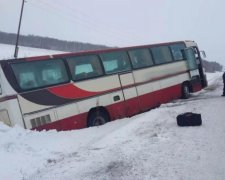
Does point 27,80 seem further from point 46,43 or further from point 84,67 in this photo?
point 46,43

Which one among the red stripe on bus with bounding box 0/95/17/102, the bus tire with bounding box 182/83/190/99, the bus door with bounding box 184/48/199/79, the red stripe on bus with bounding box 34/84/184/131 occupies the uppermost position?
the red stripe on bus with bounding box 0/95/17/102

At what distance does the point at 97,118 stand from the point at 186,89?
337 inches

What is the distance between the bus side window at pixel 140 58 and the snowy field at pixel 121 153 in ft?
16.5

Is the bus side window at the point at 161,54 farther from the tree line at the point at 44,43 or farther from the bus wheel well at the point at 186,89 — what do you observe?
the tree line at the point at 44,43

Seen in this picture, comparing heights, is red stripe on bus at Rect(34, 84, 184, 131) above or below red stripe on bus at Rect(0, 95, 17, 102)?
below

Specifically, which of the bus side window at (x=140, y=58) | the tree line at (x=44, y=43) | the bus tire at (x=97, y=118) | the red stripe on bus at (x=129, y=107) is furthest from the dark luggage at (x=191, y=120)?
the tree line at (x=44, y=43)

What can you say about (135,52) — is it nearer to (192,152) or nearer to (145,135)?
(145,135)

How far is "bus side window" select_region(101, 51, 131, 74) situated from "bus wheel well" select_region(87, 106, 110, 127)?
1515 mm

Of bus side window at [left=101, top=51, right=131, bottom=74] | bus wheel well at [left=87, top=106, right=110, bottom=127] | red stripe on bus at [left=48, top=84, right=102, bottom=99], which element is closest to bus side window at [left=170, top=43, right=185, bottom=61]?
bus side window at [left=101, top=51, right=131, bottom=74]

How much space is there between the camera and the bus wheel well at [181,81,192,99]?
2144cm

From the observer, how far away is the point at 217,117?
41.4 feet

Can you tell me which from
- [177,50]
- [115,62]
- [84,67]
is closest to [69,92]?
[84,67]

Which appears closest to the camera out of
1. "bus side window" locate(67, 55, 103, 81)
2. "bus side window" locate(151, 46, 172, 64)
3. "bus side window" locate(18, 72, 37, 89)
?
"bus side window" locate(18, 72, 37, 89)

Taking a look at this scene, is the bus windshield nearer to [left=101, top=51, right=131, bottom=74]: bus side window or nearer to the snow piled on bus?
the snow piled on bus
